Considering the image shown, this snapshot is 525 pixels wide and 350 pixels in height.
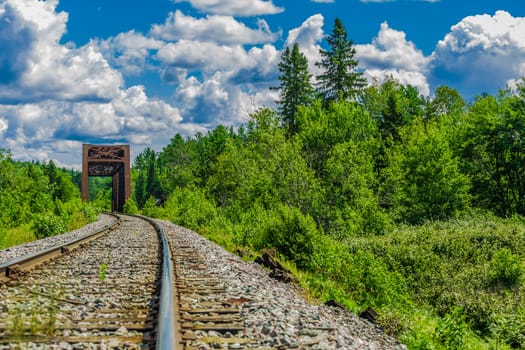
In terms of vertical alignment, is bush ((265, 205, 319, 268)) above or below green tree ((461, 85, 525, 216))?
below

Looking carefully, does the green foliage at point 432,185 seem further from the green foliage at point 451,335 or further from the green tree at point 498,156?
the green foliage at point 451,335

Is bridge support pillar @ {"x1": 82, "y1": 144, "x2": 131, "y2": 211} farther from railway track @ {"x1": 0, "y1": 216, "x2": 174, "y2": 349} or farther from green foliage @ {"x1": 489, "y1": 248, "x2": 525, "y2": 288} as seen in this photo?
railway track @ {"x1": 0, "y1": 216, "x2": 174, "y2": 349}

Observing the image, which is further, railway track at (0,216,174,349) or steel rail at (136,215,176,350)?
railway track at (0,216,174,349)

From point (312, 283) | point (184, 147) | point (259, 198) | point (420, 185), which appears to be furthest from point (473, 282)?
point (184, 147)

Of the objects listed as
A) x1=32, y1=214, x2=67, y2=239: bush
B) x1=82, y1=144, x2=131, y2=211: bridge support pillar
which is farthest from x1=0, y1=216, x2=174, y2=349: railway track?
x1=82, y1=144, x2=131, y2=211: bridge support pillar

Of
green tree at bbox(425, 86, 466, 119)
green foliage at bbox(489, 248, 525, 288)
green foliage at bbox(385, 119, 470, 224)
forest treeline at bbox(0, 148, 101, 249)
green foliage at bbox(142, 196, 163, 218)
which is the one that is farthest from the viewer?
green tree at bbox(425, 86, 466, 119)

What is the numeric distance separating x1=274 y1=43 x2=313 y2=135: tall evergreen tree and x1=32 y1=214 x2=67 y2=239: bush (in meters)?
33.5

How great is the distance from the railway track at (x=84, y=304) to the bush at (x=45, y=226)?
9013mm

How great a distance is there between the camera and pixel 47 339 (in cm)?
413

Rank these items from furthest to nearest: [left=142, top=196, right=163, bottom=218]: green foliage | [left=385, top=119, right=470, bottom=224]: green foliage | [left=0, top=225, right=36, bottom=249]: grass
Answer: [left=142, top=196, right=163, bottom=218]: green foliage
[left=385, top=119, right=470, bottom=224]: green foliage
[left=0, top=225, right=36, bottom=249]: grass

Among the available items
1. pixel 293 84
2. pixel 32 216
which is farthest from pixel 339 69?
pixel 32 216

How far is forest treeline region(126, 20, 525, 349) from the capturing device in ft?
31.7

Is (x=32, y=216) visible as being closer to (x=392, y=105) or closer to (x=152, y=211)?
(x=152, y=211)

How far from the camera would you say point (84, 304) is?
548 centimetres
